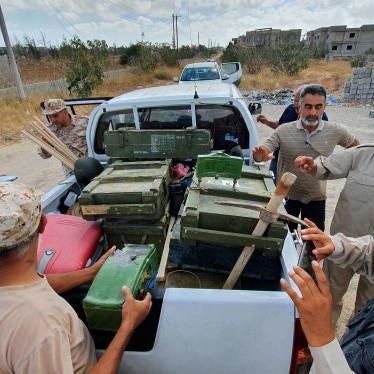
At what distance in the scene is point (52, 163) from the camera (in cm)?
837

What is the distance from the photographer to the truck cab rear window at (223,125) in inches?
127

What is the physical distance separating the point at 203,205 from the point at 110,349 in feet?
3.22

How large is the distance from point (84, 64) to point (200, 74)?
278 inches

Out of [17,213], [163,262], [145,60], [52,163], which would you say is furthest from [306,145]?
[145,60]

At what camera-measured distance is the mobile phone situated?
150 cm

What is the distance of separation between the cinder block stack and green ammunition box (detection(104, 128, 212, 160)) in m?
15.1

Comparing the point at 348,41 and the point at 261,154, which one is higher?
the point at 348,41

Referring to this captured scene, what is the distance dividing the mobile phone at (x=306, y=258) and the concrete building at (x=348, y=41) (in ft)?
163

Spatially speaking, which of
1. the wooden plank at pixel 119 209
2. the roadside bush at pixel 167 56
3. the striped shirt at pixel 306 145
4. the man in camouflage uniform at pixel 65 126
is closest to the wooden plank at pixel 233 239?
the wooden plank at pixel 119 209

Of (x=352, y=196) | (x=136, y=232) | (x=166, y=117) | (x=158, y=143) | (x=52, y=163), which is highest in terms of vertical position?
(x=166, y=117)

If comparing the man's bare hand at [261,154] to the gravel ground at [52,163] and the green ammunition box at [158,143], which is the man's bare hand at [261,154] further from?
the gravel ground at [52,163]

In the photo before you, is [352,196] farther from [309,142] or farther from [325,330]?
[325,330]

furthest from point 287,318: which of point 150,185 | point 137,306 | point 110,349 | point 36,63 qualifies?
point 36,63

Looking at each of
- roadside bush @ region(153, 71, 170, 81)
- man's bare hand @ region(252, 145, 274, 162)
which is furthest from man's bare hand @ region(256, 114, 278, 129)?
roadside bush @ region(153, 71, 170, 81)
